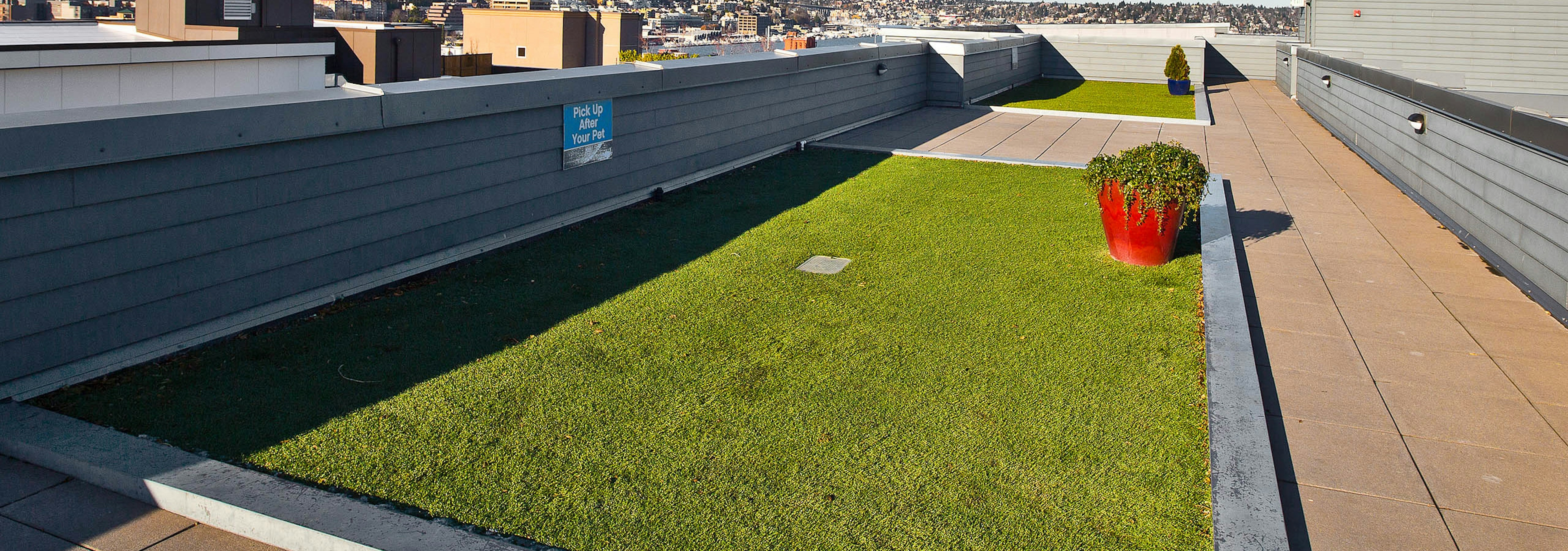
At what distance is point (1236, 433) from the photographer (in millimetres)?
4723

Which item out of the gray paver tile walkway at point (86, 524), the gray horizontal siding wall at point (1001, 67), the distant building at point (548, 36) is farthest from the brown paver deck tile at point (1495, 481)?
the distant building at point (548, 36)

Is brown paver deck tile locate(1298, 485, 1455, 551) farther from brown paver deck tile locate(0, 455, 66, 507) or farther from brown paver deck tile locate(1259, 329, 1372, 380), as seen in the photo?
brown paver deck tile locate(0, 455, 66, 507)

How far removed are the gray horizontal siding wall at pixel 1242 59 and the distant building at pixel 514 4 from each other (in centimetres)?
3671

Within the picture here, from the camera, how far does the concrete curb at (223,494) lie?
3660 mm

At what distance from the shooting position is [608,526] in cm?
→ 385

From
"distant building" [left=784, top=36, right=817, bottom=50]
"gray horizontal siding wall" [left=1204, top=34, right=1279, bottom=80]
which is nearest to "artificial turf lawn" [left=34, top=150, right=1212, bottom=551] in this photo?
"distant building" [left=784, top=36, right=817, bottom=50]

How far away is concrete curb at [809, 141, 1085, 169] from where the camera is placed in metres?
12.7

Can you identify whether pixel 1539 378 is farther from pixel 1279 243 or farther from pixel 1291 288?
pixel 1279 243

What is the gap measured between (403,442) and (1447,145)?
32.0 ft

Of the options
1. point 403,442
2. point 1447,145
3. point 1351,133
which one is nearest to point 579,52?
point 1351,133

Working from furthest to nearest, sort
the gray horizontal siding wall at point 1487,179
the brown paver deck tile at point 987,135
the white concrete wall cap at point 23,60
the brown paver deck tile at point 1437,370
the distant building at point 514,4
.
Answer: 1. the distant building at point 514,4
2. the brown paver deck tile at point 987,135
3. the white concrete wall cap at point 23,60
4. the gray horizontal siding wall at point 1487,179
5. the brown paver deck tile at point 1437,370

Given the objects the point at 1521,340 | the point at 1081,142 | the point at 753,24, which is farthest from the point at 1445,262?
the point at 753,24

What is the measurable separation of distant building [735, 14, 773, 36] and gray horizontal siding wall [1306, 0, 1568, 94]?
54.8 meters

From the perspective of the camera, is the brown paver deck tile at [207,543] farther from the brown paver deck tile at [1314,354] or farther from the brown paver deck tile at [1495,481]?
the brown paver deck tile at [1314,354]
